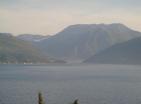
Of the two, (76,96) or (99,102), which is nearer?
(99,102)

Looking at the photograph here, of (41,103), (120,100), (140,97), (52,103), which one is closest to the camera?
(41,103)

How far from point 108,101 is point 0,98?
102 feet

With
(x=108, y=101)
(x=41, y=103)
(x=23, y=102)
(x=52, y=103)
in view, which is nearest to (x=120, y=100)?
(x=108, y=101)

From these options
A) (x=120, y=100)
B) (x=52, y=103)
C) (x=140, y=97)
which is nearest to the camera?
(x=52, y=103)

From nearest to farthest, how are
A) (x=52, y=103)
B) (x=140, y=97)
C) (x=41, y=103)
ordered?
(x=41, y=103), (x=52, y=103), (x=140, y=97)

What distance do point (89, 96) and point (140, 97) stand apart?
15.2 m

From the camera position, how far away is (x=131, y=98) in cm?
11419

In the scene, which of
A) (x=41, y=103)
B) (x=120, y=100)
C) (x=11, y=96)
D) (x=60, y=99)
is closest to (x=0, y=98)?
(x=11, y=96)

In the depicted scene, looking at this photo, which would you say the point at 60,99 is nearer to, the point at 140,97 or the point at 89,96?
the point at 89,96

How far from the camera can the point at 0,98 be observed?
112688 millimetres

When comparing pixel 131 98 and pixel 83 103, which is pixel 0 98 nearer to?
pixel 83 103

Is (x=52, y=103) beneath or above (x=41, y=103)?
beneath

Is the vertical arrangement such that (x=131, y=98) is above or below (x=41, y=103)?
below

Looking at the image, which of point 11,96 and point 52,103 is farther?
point 11,96
